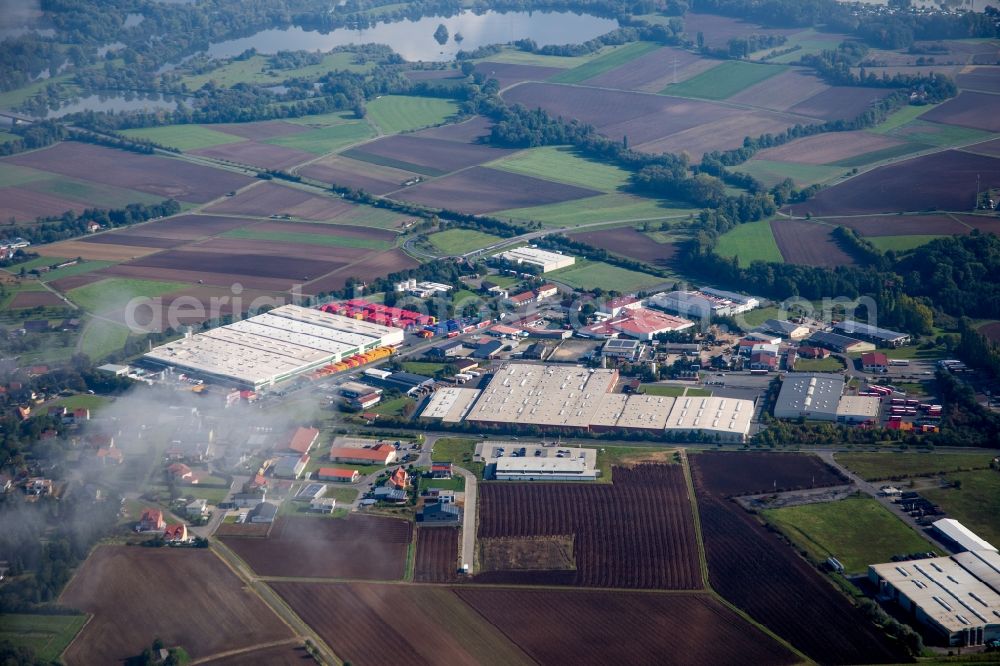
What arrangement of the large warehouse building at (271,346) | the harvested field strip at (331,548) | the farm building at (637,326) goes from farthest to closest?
the farm building at (637,326) → the large warehouse building at (271,346) → the harvested field strip at (331,548)

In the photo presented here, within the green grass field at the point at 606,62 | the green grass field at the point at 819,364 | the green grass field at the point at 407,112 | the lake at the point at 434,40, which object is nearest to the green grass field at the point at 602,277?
the green grass field at the point at 819,364

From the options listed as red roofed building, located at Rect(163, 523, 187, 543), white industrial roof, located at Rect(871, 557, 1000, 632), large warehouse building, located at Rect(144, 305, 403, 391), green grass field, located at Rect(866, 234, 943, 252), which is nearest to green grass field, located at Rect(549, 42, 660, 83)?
green grass field, located at Rect(866, 234, 943, 252)

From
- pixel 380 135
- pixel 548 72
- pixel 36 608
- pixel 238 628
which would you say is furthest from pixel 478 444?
pixel 548 72

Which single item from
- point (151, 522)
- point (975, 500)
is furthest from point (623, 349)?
point (151, 522)

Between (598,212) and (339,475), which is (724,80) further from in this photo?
(339,475)

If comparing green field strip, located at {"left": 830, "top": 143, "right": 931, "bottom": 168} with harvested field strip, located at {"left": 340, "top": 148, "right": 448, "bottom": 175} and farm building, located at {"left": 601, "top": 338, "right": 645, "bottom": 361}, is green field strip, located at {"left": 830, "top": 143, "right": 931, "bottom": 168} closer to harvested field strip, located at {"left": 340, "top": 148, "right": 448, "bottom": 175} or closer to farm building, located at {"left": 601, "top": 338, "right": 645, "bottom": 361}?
harvested field strip, located at {"left": 340, "top": 148, "right": 448, "bottom": 175}

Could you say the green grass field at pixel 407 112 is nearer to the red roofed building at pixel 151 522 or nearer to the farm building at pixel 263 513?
the farm building at pixel 263 513

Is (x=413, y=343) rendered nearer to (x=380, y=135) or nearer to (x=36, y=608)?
(x=36, y=608)
